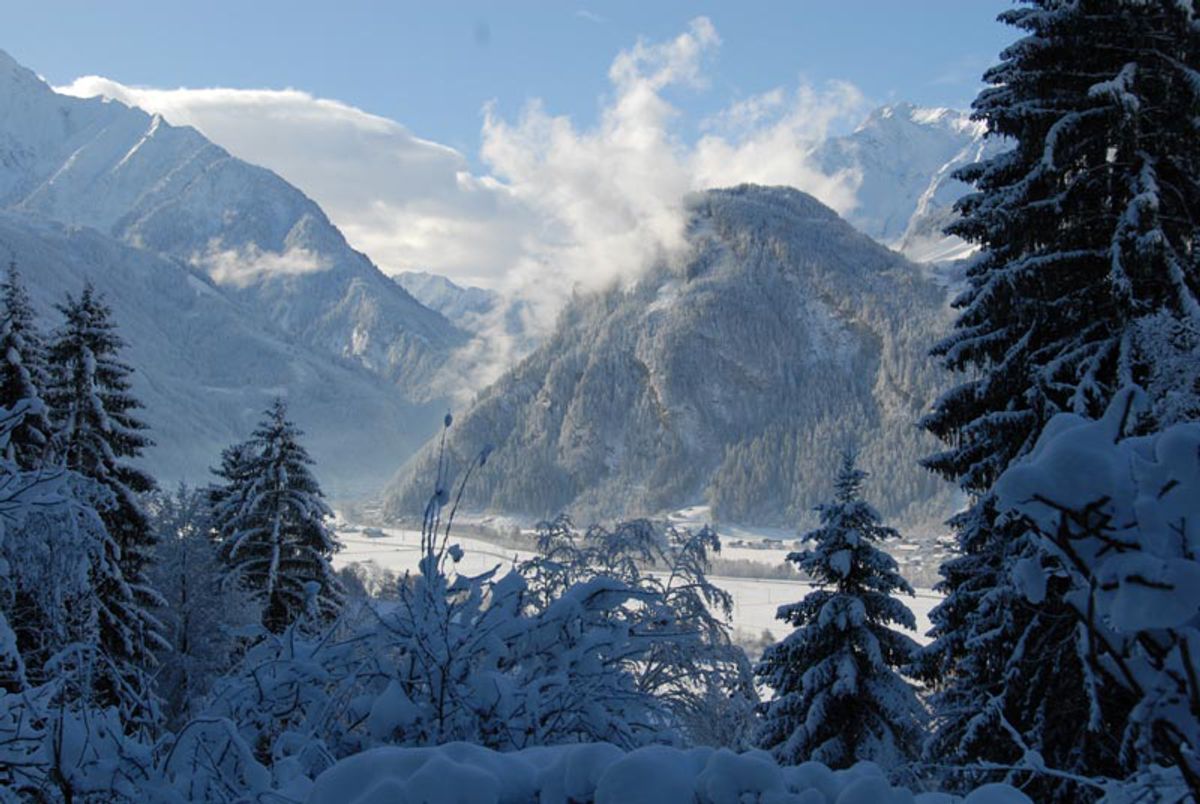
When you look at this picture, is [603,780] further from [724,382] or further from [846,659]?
[724,382]

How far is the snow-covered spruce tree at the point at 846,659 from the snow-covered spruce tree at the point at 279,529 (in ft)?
30.8

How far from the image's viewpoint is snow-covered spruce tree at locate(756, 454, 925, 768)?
10.7 meters

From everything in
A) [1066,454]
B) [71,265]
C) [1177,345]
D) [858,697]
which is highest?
[71,265]

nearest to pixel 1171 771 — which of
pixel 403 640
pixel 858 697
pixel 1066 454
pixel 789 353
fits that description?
pixel 1066 454

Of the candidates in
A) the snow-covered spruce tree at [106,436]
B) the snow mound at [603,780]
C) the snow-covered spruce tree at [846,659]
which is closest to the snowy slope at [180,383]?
the snow-covered spruce tree at [106,436]

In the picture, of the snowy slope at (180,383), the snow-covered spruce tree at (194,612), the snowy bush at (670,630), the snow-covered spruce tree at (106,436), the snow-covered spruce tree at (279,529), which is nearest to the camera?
the snowy bush at (670,630)

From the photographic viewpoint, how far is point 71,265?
17575cm

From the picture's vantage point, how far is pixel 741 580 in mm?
73750

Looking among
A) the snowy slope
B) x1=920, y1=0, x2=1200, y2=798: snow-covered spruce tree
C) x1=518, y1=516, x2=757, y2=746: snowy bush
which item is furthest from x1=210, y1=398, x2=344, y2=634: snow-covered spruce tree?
the snowy slope

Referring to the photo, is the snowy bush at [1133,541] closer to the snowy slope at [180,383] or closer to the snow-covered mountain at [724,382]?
the snow-covered mountain at [724,382]

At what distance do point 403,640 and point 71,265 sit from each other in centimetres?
20472

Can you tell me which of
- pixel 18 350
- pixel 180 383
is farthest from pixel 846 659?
pixel 180 383

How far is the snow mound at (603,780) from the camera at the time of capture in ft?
5.95

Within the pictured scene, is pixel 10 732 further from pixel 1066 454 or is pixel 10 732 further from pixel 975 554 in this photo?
pixel 975 554
